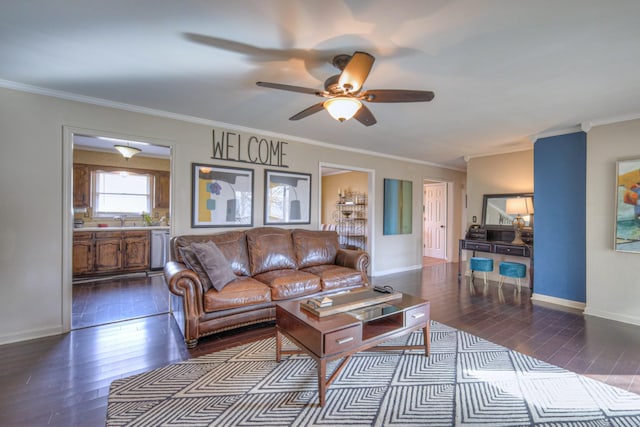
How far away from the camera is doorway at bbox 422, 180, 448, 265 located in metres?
7.44

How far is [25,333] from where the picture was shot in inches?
111

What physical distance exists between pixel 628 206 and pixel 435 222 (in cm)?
445

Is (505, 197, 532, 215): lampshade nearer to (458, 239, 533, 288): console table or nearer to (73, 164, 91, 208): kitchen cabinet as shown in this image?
(458, 239, 533, 288): console table

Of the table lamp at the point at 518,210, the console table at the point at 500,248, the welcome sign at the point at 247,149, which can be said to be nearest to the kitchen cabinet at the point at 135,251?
the welcome sign at the point at 247,149

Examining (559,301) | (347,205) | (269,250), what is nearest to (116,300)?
(269,250)

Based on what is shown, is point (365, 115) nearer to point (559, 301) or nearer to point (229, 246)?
point (229, 246)

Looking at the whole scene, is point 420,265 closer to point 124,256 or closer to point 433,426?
point 433,426

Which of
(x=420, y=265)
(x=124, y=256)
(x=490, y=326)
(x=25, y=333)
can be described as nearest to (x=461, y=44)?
(x=490, y=326)

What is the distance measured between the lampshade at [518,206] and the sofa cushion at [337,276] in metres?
3.10

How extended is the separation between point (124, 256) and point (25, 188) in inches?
111

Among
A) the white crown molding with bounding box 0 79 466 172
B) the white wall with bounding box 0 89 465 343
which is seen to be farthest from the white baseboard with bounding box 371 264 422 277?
the white wall with bounding box 0 89 465 343

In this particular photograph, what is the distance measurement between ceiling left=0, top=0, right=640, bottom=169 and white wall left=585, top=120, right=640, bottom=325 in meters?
0.27

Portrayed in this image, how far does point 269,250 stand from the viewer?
3807 millimetres

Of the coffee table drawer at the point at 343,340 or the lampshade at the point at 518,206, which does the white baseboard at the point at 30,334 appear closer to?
the coffee table drawer at the point at 343,340
